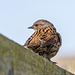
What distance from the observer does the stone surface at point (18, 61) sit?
1.38 m

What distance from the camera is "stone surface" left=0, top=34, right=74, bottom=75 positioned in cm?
138

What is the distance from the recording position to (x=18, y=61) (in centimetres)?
153

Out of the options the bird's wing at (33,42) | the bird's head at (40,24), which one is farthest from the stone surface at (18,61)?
the bird's head at (40,24)

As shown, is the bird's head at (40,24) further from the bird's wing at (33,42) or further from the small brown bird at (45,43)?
the bird's wing at (33,42)

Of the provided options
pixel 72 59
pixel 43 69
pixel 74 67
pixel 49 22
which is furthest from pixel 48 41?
pixel 72 59

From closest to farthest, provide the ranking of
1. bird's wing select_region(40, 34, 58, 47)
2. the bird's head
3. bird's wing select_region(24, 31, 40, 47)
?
bird's wing select_region(24, 31, 40, 47)
bird's wing select_region(40, 34, 58, 47)
the bird's head

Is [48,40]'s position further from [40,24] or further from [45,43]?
[40,24]

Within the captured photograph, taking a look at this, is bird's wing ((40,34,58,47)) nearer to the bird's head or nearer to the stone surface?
the bird's head

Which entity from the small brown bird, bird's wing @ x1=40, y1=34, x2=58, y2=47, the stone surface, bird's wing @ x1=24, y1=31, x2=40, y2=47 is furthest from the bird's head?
the stone surface

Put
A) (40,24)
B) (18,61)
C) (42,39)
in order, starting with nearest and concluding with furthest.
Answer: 1. (18,61)
2. (42,39)
3. (40,24)

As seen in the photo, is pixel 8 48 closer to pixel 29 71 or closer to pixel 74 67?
pixel 29 71

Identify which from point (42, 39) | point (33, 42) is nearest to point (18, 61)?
point (33, 42)

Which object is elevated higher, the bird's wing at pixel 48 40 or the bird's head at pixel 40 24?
the bird's head at pixel 40 24

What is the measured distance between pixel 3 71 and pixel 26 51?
0.38m
